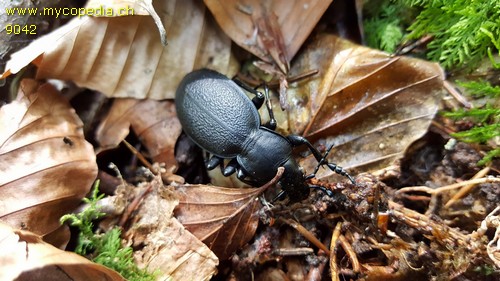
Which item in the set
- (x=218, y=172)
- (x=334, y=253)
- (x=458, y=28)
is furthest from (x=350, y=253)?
(x=458, y=28)

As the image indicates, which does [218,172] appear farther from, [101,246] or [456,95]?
[456,95]

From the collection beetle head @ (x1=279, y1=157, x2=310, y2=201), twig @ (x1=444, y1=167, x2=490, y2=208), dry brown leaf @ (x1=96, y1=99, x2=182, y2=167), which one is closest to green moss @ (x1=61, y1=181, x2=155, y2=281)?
dry brown leaf @ (x1=96, y1=99, x2=182, y2=167)

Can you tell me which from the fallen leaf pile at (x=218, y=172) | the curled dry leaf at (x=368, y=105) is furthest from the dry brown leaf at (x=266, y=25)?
the curled dry leaf at (x=368, y=105)

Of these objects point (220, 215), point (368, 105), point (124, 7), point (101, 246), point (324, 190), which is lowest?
point (101, 246)

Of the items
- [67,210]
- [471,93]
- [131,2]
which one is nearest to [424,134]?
[471,93]

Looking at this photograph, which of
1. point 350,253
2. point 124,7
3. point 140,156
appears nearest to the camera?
point 350,253

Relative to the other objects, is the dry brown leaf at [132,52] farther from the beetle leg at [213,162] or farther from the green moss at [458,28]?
the green moss at [458,28]
